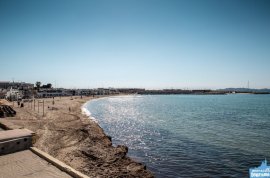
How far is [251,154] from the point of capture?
2230cm

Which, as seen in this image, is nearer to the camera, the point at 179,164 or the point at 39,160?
the point at 39,160

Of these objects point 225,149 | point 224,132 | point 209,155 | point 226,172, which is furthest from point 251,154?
point 224,132

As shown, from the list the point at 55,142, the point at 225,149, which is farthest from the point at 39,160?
the point at 225,149

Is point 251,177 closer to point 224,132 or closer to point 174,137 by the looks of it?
point 174,137

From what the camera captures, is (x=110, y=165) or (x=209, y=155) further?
(x=209, y=155)

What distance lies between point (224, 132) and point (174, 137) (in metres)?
9.40

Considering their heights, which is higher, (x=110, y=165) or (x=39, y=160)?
(x=39, y=160)

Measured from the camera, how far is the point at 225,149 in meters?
24.2

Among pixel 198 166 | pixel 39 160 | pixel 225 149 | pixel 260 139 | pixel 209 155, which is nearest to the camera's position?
pixel 39 160

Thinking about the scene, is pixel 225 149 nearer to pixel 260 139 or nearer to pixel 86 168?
pixel 260 139

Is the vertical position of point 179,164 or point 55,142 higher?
point 55,142

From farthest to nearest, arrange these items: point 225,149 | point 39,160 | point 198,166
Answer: point 225,149 < point 198,166 < point 39,160

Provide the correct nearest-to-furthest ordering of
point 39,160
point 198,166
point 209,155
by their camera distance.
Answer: point 39,160 < point 198,166 < point 209,155

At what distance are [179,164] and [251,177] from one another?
5.94 m
